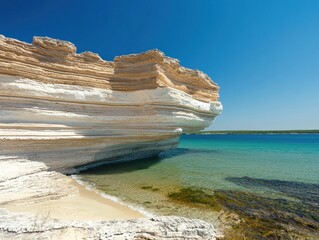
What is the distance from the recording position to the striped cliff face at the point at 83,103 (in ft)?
28.5

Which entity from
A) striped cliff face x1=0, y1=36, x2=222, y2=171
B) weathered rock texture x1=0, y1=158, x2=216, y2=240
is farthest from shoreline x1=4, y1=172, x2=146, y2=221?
striped cliff face x1=0, y1=36, x2=222, y2=171

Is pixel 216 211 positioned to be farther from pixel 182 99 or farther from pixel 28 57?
pixel 28 57

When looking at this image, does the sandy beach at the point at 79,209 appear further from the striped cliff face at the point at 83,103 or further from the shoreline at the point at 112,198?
the striped cliff face at the point at 83,103

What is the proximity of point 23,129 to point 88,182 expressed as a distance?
131 inches

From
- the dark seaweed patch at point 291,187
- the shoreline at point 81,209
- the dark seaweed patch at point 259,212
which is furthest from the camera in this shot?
the dark seaweed patch at point 291,187

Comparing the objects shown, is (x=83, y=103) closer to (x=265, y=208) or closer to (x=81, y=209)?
(x=81, y=209)

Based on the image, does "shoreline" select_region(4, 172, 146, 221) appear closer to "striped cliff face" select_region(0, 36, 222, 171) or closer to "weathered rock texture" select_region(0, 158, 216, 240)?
"weathered rock texture" select_region(0, 158, 216, 240)

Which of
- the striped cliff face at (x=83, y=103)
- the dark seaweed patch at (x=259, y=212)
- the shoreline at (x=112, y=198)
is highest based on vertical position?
the striped cliff face at (x=83, y=103)

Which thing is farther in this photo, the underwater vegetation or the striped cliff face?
the striped cliff face

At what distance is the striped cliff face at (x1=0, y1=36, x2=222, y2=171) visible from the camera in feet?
28.5

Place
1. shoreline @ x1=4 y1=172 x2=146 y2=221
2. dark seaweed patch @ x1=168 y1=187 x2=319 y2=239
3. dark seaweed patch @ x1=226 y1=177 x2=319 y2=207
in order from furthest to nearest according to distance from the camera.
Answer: dark seaweed patch @ x1=226 y1=177 x2=319 y2=207 < shoreline @ x1=4 y1=172 x2=146 y2=221 < dark seaweed patch @ x1=168 y1=187 x2=319 y2=239

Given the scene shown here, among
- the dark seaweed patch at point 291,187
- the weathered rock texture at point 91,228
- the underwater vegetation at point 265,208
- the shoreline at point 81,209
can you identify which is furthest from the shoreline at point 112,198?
the dark seaweed patch at point 291,187

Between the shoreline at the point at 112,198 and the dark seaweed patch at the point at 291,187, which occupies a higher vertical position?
the dark seaweed patch at the point at 291,187

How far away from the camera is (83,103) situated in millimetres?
10586
